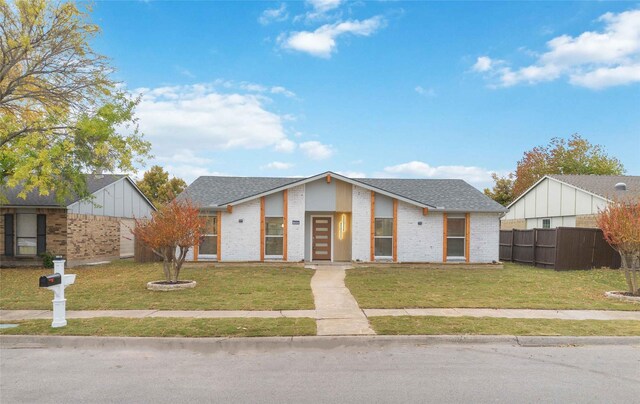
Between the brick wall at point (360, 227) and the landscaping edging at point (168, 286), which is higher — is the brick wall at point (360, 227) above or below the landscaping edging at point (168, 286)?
above

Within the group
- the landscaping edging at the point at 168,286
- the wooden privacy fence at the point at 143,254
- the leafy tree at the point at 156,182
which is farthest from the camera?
the leafy tree at the point at 156,182

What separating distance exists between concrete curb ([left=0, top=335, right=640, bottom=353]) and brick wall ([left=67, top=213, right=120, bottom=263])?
14741mm

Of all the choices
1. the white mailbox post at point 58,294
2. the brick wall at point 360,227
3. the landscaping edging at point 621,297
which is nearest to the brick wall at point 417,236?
the brick wall at point 360,227

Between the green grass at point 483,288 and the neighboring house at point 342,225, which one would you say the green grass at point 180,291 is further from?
the green grass at point 483,288

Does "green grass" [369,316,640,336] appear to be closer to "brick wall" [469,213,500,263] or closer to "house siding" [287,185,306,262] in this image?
"house siding" [287,185,306,262]

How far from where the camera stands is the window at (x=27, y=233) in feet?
69.1


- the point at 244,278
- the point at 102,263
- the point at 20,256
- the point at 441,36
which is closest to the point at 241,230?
the point at 244,278

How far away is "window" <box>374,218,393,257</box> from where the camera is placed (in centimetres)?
2064

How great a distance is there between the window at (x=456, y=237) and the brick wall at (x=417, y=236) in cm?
58

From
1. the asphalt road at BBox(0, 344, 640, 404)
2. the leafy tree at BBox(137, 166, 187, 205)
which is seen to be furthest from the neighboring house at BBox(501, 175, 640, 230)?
the leafy tree at BBox(137, 166, 187, 205)

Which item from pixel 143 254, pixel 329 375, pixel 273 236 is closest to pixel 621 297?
pixel 329 375

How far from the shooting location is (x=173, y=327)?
850 cm

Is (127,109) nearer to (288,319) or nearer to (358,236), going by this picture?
(358,236)

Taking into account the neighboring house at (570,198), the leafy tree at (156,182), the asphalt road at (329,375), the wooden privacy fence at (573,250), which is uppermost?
the leafy tree at (156,182)
